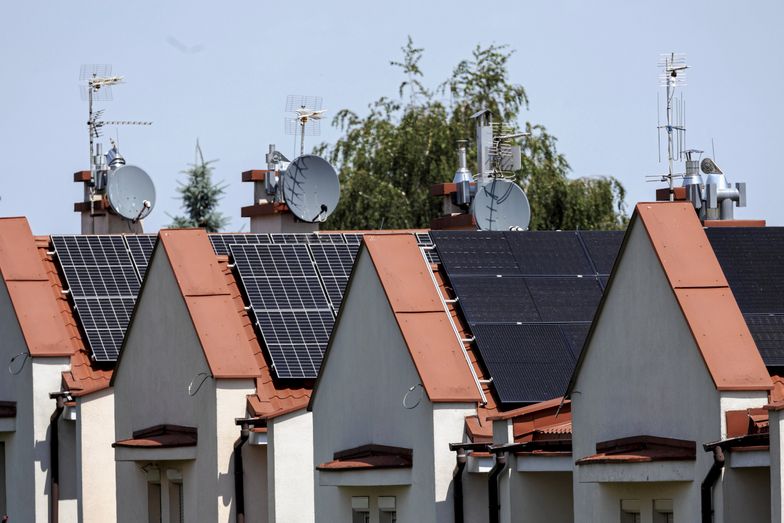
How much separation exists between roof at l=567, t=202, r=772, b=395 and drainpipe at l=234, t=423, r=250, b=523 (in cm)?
809

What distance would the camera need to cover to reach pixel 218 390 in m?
25.2

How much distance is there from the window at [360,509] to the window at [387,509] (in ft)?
0.84

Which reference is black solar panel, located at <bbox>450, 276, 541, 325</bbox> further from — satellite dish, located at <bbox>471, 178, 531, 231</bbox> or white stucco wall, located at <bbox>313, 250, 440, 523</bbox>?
satellite dish, located at <bbox>471, 178, 531, 231</bbox>

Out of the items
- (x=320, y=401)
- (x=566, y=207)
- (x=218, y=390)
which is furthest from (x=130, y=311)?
(x=566, y=207)

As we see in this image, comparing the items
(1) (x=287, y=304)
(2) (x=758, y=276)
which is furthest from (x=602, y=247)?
(1) (x=287, y=304)

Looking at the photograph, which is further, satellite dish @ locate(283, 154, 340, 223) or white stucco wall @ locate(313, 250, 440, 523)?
satellite dish @ locate(283, 154, 340, 223)

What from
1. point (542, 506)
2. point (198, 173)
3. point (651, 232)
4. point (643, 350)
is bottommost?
point (542, 506)

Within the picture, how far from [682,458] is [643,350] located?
1320mm

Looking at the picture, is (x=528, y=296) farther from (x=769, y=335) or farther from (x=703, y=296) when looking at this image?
(x=703, y=296)

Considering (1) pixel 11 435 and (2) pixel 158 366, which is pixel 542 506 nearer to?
(2) pixel 158 366

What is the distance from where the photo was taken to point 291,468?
24.8m

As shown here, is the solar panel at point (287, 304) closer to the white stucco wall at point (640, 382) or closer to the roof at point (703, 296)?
the white stucco wall at point (640, 382)

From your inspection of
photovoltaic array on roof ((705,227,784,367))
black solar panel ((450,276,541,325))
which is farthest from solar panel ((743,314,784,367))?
black solar panel ((450,276,541,325))

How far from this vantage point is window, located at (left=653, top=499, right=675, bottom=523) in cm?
1814
